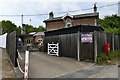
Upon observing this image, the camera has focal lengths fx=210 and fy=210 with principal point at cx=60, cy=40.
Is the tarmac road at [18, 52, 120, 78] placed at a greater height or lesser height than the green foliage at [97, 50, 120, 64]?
lesser

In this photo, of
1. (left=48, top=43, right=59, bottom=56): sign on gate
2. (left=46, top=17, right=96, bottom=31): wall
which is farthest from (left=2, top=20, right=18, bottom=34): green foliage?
(left=48, top=43, right=59, bottom=56): sign on gate

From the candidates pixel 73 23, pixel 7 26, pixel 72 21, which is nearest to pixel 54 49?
pixel 73 23

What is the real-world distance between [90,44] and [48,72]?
18.1 ft

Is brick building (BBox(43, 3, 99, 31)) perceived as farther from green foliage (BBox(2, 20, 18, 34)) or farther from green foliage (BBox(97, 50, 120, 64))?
green foliage (BBox(2, 20, 18, 34))

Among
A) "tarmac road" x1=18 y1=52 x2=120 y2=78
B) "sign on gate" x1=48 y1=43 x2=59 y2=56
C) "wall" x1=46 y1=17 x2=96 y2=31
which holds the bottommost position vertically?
"tarmac road" x1=18 y1=52 x2=120 y2=78

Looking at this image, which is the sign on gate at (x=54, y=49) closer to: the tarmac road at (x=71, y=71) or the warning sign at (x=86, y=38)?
the warning sign at (x=86, y=38)

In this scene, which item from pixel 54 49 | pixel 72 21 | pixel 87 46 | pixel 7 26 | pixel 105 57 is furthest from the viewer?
pixel 7 26

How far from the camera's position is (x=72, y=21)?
39.3 m

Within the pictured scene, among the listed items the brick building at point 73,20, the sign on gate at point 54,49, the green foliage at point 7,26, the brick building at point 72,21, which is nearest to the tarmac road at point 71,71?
the sign on gate at point 54,49

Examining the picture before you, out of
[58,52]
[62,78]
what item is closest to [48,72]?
[62,78]

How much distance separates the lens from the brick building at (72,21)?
37181 millimetres

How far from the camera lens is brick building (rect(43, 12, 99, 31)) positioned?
3718 centimetres

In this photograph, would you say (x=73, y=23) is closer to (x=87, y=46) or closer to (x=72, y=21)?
(x=72, y=21)

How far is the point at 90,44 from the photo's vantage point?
15539mm
